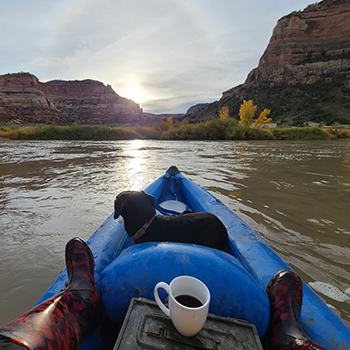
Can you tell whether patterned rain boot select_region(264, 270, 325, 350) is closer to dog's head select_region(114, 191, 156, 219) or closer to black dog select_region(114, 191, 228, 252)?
black dog select_region(114, 191, 228, 252)

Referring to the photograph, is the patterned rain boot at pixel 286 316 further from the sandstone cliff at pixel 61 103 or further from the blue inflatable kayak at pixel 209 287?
the sandstone cliff at pixel 61 103

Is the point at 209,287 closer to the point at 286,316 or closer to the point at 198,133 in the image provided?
the point at 286,316

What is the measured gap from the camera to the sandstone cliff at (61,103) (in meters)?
57.2

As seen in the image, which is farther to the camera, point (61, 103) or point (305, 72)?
point (61, 103)

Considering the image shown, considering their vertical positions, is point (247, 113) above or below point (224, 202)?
above

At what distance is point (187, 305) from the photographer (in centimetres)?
72

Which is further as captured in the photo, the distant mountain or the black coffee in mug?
the distant mountain

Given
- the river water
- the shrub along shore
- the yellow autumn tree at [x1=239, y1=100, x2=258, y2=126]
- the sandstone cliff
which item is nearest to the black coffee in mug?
the river water

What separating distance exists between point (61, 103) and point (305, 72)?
80698 mm

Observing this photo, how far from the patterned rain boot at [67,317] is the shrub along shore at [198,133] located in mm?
23141

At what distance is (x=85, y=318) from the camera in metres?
0.94

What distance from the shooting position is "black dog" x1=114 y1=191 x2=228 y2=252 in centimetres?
144

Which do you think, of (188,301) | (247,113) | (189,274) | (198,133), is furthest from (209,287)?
(247,113)

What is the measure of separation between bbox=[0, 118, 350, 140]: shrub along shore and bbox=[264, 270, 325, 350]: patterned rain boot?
2292cm
